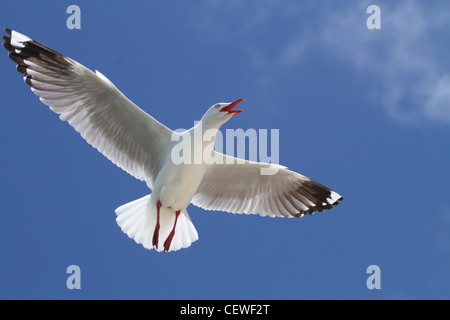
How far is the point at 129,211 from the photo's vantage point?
642 cm

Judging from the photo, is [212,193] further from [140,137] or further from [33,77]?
[33,77]

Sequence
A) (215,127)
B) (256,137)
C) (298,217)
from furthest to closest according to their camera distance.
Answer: (298,217) → (256,137) → (215,127)

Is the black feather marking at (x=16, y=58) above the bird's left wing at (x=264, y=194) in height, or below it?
above

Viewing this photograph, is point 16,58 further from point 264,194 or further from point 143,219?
point 264,194

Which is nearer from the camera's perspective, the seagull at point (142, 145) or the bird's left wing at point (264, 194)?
the seagull at point (142, 145)

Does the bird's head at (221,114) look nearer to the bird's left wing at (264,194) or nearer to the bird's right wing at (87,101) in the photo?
the bird's right wing at (87,101)

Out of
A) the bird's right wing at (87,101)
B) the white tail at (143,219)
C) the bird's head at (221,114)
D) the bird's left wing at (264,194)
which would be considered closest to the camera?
the bird's head at (221,114)

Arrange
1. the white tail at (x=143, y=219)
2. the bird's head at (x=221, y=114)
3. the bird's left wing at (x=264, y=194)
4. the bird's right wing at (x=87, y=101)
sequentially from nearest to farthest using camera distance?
the bird's head at (x=221, y=114) < the bird's right wing at (x=87, y=101) < the white tail at (x=143, y=219) < the bird's left wing at (x=264, y=194)

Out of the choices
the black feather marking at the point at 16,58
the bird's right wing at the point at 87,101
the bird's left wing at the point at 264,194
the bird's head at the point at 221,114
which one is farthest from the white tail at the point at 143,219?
the black feather marking at the point at 16,58

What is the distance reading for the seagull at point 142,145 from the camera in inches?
244

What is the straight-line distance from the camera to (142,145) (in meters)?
6.60

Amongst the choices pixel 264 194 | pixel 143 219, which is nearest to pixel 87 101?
pixel 143 219

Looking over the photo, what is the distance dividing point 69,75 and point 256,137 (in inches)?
67.7

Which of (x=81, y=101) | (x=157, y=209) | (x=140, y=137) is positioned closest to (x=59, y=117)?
(x=81, y=101)
